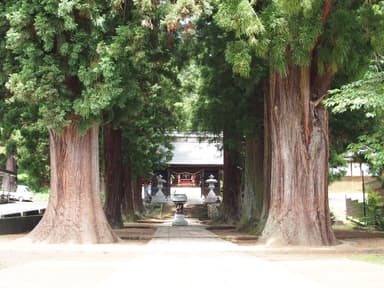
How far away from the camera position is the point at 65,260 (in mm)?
11516

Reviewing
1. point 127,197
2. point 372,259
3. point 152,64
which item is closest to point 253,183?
point 152,64

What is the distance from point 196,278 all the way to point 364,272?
293cm

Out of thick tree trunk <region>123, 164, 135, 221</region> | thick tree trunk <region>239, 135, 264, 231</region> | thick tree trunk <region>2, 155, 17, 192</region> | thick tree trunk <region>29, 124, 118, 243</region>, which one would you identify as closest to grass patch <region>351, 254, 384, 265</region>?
thick tree trunk <region>29, 124, 118, 243</region>

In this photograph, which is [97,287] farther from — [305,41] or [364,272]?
[305,41]

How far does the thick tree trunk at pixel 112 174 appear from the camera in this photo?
24.3 meters

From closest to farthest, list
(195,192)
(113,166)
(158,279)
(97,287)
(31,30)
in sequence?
(97,287), (158,279), (31,30), (113,166), (195,192)

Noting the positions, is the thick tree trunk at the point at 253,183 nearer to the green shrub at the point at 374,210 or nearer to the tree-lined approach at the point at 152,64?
the tree-lined approach at the point at 152,64

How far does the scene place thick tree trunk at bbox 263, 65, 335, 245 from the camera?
14984 millimetres

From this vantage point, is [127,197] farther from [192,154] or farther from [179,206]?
[192,154]

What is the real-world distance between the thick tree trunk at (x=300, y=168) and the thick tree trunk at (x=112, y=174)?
34.6ft

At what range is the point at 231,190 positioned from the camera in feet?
95.1

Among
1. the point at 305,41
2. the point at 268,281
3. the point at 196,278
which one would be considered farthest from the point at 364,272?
the point at 305,41

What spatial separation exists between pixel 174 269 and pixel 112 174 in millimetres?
15151

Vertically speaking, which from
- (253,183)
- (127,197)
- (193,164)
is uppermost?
(193,164)
